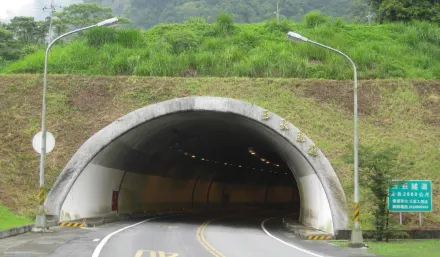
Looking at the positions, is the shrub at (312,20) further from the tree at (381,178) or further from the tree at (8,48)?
the tree at (8,48)

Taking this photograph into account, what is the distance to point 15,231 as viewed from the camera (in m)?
21.0

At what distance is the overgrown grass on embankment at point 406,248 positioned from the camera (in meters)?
18.6

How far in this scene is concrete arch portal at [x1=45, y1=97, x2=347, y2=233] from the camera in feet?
83.9

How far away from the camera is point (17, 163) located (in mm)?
27656

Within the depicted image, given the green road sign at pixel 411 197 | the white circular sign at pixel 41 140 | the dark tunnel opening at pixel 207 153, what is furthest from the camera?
the dark tunnel opening at pixel 207 153

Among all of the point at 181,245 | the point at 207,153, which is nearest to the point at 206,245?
the point at 181,245

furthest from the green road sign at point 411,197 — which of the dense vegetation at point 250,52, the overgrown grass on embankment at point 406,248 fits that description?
the dense vegetation at point 250,52

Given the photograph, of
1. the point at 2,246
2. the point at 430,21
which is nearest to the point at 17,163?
the point at 2,246

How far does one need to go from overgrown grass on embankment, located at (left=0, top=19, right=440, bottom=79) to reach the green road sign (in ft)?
33.1

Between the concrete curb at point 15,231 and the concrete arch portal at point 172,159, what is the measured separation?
2.76 m

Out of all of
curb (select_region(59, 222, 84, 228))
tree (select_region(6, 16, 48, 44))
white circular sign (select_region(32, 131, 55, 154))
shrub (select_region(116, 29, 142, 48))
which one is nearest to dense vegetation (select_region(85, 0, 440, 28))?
tree (select_region(6, 16, 48, 44))

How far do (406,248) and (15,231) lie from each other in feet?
42.8

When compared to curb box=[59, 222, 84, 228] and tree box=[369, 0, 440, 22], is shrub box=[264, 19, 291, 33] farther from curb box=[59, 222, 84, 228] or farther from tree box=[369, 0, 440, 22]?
curb box=[59, 222, 84, 228]

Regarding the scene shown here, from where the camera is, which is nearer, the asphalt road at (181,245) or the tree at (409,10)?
the asphalt road at (181,245)
